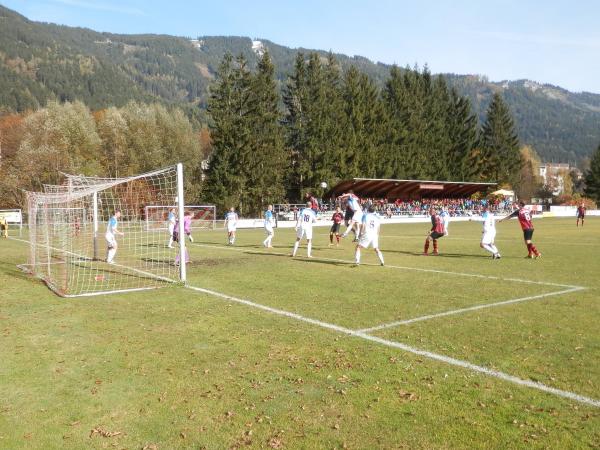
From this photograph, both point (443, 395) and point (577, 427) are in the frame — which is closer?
point (577, 427)

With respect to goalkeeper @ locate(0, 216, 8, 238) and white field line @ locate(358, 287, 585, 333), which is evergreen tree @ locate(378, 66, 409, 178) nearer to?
goalkeeper @ locate(0, 216, 8, 238)

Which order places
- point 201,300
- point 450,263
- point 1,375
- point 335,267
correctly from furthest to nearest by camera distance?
1. point 450,263
2. point 335,267
3. point 201,300
4. point 1,375

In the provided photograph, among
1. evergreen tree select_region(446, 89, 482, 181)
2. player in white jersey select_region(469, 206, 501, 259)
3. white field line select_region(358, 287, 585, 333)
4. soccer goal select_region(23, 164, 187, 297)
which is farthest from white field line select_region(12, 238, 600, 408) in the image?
evergreen tree select_region(446, 89, 482, 181)

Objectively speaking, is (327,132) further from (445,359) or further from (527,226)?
(445,359)

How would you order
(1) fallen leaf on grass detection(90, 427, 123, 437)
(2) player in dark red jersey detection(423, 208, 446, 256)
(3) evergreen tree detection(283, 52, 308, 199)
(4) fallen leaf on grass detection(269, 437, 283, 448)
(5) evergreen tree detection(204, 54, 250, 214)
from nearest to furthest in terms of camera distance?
(4) fallen leaf on grass detection(269, 437, 283, 448)
(1) fallen leaf on grass detection(90, 427, 123, 437)
(2) player in dark red jersey detection(423, 208, 446, 256)
(5) evergreen tree detection(204, 54, 250, 214)
(3) evergreen tree detection(283, 52, 308, 199)

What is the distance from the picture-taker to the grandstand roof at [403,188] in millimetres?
58653

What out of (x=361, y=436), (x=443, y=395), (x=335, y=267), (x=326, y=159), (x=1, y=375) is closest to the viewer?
(x=361, y=436)

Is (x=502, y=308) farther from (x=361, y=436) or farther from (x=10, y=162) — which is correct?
(x=10, y=162)

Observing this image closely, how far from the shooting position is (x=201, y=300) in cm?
1049

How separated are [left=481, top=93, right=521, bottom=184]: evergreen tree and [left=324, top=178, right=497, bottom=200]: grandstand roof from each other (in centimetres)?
1815

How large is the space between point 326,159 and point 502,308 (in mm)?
52198

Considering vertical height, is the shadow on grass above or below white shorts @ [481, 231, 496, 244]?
below

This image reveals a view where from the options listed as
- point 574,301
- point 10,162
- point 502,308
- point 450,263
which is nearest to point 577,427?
point 502,308

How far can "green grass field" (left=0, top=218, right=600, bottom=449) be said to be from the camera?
176 inches
